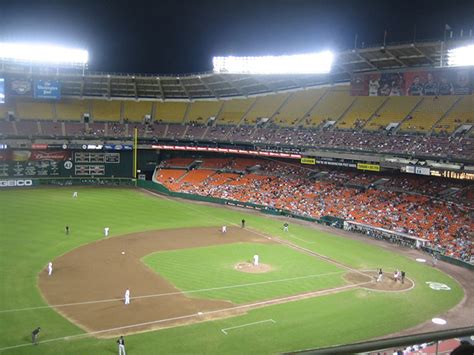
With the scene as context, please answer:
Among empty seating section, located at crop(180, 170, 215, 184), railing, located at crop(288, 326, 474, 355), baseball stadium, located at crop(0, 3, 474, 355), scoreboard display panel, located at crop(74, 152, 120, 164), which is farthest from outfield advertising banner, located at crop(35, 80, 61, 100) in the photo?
railing, located at crop(288, 326, 474, 355)

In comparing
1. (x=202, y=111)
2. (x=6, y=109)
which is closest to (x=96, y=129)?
(x=6, y=109)

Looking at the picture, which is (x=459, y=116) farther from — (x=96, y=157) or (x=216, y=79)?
(x=96, y=157)

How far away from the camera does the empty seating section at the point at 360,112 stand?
191 feet

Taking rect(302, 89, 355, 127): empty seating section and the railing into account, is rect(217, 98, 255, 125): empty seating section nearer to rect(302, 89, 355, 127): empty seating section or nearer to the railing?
rect(302, 89, 355, 127): empty seating section

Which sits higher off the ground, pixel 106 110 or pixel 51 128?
pixel 106 110

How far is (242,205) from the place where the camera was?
59844 millimetres

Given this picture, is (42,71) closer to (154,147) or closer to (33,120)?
(33,120)

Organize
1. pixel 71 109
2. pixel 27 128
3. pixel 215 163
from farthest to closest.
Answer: pixel 71 109, pixel 215 163, pixel 27 128

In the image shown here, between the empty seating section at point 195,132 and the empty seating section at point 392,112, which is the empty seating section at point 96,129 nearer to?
the empty seating section at point 195,132

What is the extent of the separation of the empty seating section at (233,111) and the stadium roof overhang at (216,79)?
134 centimetres

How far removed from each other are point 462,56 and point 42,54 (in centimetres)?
5428

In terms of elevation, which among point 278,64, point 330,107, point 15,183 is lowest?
point 15,183

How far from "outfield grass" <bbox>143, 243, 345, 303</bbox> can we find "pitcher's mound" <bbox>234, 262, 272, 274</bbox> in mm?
459

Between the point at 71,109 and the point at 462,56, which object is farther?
the point at 71,109
